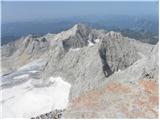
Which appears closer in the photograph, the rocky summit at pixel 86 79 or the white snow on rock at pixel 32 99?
the rocky summit at pixel 86 79

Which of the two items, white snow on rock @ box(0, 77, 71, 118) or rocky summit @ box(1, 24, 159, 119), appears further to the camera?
white snow on rock @ box(0, 77, 71, 118)

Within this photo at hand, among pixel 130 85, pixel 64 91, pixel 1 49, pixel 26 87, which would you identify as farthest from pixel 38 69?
pixel 130 85

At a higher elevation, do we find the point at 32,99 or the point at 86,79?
the point at 86,79

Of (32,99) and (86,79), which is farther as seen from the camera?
(32,99)

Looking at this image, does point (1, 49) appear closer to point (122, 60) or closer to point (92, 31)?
point (92, 31)
